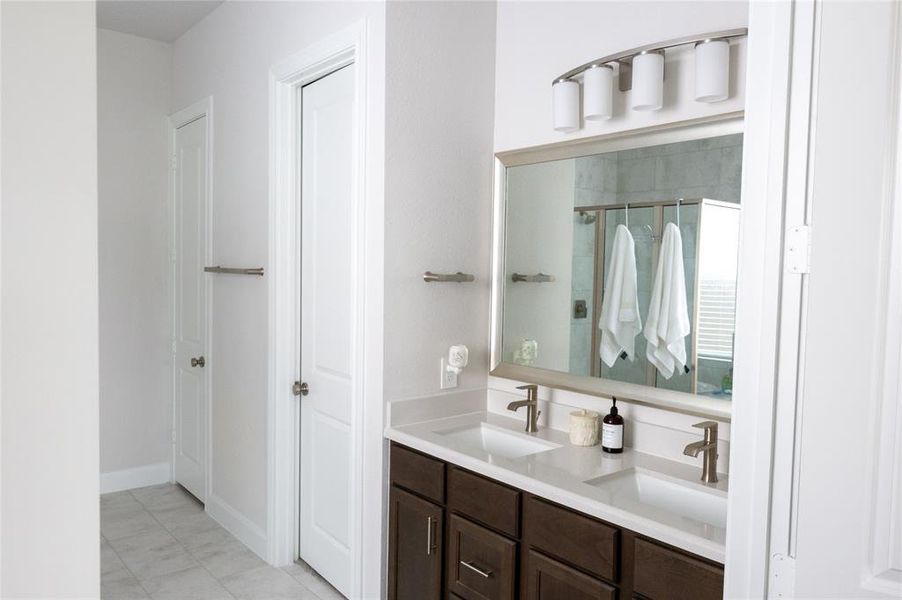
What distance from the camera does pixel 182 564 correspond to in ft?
9.91

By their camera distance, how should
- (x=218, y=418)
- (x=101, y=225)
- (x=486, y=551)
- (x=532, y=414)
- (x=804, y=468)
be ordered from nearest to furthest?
(x=804, y=468), (x=486, y=551), (x=532, y=414), (x=218, y=418), (x=101, y=225)

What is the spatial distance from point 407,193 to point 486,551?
3.96 ft

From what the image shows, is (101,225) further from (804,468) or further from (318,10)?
(804,468)

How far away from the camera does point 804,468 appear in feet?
3.84

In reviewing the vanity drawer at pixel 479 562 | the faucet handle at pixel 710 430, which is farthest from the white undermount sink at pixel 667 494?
the vanity drawer at pixel 479 562

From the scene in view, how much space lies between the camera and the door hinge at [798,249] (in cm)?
117

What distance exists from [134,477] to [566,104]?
11.1 feet

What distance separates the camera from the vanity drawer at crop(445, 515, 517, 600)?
1.93 meters

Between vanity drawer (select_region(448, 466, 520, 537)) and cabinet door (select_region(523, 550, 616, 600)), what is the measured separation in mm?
105

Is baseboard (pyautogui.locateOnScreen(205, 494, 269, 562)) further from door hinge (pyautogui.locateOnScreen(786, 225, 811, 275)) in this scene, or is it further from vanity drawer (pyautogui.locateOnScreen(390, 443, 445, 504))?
door hinge (pyautogui.locateOnScreen(786, 225, 811, 275))

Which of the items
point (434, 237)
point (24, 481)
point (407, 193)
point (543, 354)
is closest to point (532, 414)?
point (543, 354)

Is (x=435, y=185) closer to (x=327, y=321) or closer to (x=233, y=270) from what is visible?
(x=327, y=321)

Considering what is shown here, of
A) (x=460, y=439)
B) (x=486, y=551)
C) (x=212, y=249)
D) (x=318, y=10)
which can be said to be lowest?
(x=486, y=551)

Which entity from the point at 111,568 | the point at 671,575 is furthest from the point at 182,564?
the point at 671,575
